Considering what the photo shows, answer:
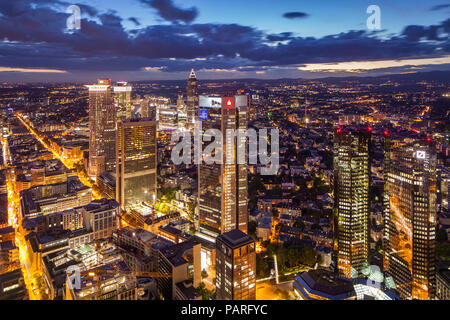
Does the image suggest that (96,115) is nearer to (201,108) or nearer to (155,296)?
(201,108)

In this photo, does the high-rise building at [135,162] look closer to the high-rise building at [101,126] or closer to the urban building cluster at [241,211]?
the urban building cluster at [241,211]

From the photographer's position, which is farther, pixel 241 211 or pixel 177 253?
pixel 241 211

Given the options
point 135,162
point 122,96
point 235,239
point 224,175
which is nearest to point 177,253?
point 235,239

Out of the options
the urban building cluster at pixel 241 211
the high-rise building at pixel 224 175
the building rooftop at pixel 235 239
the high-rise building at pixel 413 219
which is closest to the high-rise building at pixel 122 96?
the urban building cluster at pixel 241 211
